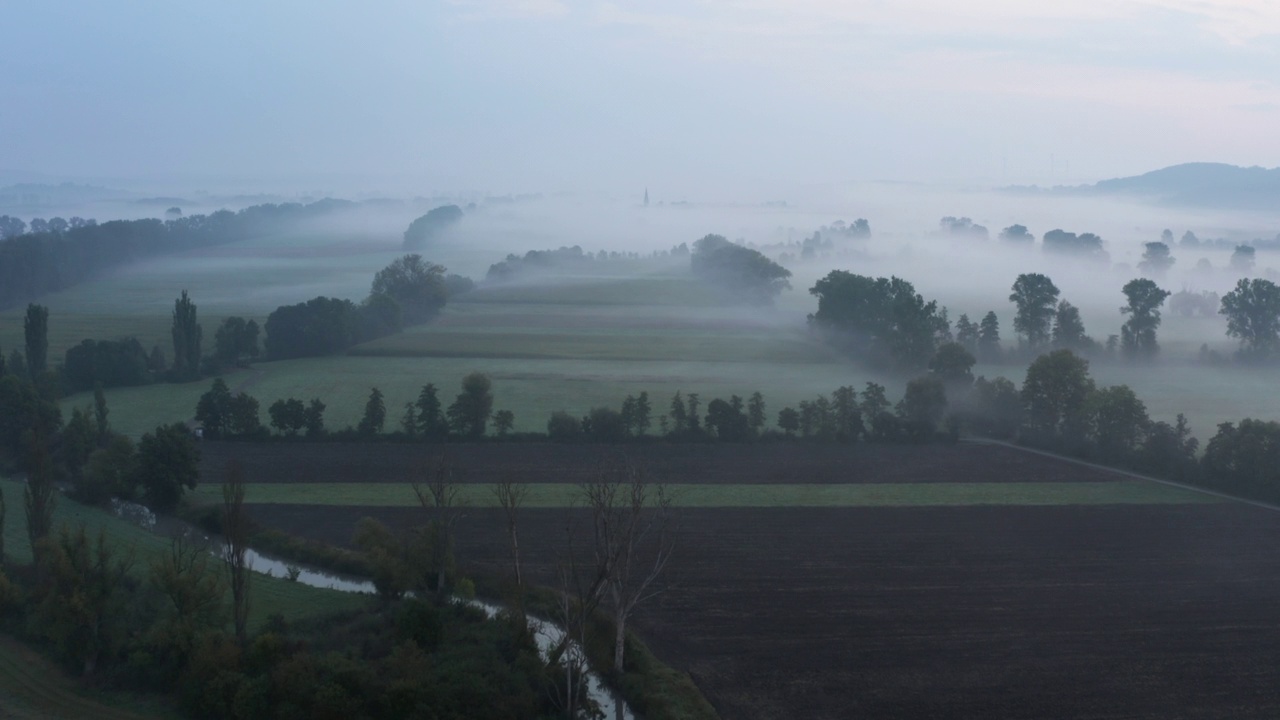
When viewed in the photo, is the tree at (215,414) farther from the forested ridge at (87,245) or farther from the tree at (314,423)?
the forested ridge at (87,245)

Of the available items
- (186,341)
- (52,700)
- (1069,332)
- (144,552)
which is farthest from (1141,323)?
(52,700)

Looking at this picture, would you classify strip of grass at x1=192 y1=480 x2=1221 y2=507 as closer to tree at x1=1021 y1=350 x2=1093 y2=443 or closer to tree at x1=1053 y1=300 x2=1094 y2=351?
tree at x1=1021 y1=350 x2=1093 y2=443

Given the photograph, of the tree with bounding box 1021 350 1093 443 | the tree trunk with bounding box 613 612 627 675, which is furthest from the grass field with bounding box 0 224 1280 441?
the tree trunk with bounding box 613 612 627 675

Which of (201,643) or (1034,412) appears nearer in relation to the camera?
(201,643)

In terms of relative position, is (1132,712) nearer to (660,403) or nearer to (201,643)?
(201,643)

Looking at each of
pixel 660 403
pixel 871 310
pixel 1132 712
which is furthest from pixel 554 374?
pixel 1132 712
